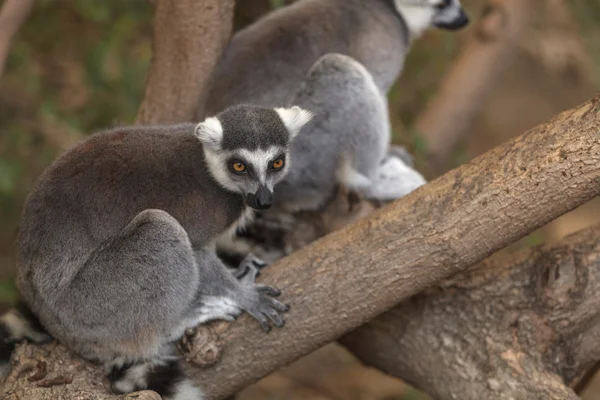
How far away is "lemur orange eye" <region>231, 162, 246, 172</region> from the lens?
4.03 meters

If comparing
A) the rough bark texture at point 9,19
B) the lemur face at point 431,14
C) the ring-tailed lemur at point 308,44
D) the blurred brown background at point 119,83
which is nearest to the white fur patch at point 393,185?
the blurred brown background at point 119,83

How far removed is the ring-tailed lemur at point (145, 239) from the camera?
3.89 meters

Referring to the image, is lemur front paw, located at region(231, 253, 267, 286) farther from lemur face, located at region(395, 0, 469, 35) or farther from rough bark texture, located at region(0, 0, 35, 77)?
lemur face, located at region(395, 0, 469, 35)

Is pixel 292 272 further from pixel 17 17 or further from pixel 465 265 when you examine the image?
pixel 17 17

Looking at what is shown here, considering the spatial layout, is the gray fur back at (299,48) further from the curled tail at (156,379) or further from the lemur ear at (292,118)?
the curled tail at (156,379)

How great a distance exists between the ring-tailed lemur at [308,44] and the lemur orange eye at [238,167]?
1.25m

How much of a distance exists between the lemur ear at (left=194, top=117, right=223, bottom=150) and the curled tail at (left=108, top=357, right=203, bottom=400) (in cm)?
121

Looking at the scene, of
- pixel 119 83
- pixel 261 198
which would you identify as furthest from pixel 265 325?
pixel 119 83

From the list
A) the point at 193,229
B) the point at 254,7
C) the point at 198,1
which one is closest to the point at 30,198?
the point at 193,229

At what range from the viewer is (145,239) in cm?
384

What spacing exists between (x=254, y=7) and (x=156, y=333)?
4.00m

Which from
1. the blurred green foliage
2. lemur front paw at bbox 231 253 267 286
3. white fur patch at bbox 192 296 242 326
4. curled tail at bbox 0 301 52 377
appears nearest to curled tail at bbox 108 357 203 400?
white fur patch at bbox 192 296 242 326

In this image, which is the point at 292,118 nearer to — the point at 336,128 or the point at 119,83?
the point at 336,128

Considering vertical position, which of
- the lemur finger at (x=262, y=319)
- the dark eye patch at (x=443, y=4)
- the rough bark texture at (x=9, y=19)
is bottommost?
the lemur finger at (x=262, y=319)
